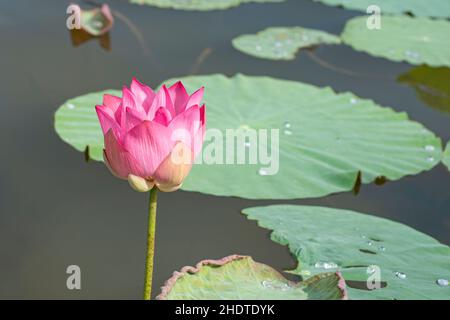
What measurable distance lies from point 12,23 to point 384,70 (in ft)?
4.96

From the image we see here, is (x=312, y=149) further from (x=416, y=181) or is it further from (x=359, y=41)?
(x=359, y=41)

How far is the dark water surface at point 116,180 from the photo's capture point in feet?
6.08

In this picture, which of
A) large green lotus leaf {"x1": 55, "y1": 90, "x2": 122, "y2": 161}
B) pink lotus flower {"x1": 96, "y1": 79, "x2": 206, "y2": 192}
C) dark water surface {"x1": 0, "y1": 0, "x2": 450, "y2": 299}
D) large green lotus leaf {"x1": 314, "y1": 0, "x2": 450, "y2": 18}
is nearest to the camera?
pink lotus flower {"x1": 96, "y1": 79, "x2": 206, "y2": 192}

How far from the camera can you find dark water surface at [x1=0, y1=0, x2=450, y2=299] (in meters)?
1.85

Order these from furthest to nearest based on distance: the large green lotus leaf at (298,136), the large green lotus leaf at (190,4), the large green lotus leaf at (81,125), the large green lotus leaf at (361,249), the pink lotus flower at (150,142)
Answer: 1. the large green lotus leaf at (190,4)
2. the large green lotus leaf at (81,125)
3. the large green lotus leaf at (298,136)
4. the large green lotus leaf at (361,249)
5. the pink lotus flower at (150,142)

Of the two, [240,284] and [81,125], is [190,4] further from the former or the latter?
[240,284]

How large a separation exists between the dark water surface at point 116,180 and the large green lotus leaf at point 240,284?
0.34 m

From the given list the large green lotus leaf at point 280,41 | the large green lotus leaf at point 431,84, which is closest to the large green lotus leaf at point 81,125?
the large green lotus leaf at point 280,41

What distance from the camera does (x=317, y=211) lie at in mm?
1950

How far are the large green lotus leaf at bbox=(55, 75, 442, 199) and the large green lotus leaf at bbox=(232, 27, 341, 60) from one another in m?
0.33

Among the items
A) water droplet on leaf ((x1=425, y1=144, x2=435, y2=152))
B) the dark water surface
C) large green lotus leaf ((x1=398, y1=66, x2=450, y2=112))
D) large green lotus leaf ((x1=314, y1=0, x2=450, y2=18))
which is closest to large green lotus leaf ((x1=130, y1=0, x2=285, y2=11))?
the dark water surface

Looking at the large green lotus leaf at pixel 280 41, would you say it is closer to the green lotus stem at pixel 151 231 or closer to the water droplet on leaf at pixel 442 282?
the water droplet on leaf at pixel 442 282

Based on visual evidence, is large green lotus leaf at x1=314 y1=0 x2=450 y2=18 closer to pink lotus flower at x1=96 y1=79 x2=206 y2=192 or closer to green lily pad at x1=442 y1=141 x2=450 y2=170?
green lily pad at x1=442 y1=141 x2=450 y2=170

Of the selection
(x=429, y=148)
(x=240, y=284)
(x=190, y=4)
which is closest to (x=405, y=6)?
(x=190, y=4)
